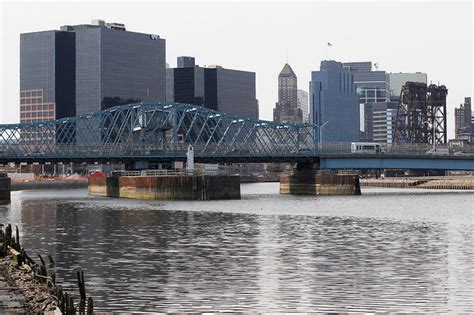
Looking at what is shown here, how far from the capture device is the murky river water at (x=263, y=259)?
43.8 m

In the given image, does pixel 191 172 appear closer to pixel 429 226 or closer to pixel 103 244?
pixel 429 226

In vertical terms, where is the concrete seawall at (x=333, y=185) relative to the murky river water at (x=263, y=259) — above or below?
above

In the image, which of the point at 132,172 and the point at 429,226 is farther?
the point at 132,172

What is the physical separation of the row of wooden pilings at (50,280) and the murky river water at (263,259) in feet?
5.69

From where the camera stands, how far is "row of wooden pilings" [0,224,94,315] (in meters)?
34.9

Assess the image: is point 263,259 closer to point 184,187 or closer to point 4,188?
point 184,187

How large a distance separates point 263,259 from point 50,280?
20669 mm

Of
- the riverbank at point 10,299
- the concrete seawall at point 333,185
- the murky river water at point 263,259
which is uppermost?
the concrete seawall at point 333,185

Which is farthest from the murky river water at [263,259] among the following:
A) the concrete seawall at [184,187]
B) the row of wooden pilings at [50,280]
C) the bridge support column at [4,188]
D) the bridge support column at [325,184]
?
the bridge support column at [325,184]

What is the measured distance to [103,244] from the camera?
7350cm

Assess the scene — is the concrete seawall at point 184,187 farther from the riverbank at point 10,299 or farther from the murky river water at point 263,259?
the riverbank at point 10,299

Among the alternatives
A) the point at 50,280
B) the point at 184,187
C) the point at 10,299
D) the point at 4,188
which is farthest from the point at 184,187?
the point at 10,299

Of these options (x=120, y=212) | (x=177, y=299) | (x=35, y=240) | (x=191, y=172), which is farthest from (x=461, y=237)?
(x=191, y=172)

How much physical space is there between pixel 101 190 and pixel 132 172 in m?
23.1
